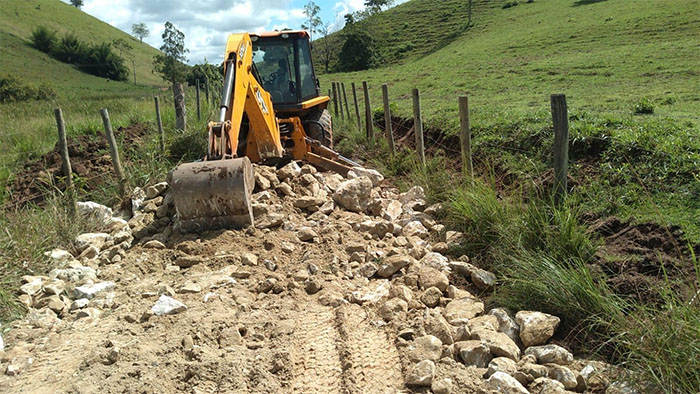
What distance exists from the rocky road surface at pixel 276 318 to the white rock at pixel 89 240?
21mm

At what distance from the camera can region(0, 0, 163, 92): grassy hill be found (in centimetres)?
6750

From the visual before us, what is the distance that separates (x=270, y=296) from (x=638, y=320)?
2785mm

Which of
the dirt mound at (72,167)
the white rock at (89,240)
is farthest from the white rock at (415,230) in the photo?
the dirt mound at (72,167)

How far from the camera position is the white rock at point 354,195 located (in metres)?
6.50

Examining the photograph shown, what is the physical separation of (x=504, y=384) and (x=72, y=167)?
8.70m

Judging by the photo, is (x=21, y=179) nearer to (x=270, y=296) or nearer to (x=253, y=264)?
(x=253, y=264)

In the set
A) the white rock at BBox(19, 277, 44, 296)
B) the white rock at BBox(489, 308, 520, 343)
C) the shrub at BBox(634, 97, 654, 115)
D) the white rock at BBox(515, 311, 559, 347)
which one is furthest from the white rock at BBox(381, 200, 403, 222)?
the shrub at BBox(634, 97, 654, 115)

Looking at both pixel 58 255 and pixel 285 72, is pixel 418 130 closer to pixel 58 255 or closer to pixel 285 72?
pixel 285 72

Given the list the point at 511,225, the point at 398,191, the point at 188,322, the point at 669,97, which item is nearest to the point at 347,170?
the point at 398,191

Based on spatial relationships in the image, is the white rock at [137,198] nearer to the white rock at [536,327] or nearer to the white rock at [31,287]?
the white rock at [31,287]

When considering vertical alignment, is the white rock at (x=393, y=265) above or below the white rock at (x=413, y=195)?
below

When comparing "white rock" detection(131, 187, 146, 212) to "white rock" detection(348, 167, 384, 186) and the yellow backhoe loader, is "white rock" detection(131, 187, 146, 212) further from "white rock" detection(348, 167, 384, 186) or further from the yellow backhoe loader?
"white rock" detection(348, 167, 384, 186)

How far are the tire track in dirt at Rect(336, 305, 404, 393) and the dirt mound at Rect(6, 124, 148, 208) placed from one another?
194 inches

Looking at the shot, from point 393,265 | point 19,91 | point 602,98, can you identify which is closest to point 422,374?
point 393,265
